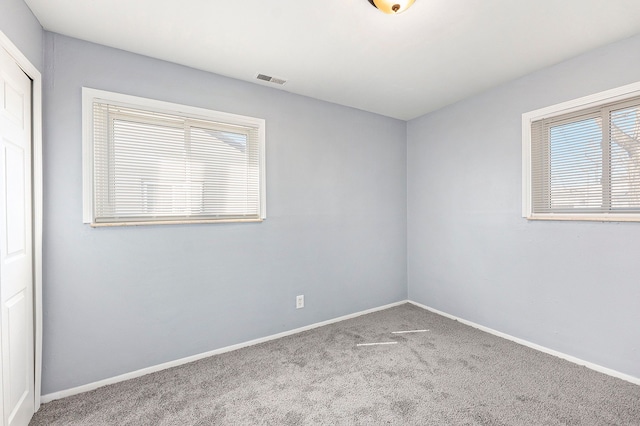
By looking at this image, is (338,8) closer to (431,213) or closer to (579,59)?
(579,59)

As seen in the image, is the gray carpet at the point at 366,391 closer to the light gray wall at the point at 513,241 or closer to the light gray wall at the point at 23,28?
the light gray wall at the point at 513,241

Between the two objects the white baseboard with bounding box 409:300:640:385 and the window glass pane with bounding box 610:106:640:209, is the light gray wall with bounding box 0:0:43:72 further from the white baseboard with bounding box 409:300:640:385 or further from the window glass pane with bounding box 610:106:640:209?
the white baseboard with bounding box 409:300:640:385

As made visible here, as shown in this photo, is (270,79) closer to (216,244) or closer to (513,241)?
(216,244)

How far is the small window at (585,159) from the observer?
6.86 feet

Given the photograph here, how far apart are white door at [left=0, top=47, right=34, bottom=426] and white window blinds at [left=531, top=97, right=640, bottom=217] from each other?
371 centimetres

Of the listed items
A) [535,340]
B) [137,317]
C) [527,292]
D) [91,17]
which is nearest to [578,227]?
[527,292]

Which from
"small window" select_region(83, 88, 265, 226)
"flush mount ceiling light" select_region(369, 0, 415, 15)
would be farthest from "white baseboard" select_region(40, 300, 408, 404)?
"flush mount ceiling light" select_region(369, 0, 415, 15)

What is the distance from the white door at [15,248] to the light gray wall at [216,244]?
7.7 inches

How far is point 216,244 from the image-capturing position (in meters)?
2.52

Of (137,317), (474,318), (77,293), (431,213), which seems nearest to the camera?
(77,293)

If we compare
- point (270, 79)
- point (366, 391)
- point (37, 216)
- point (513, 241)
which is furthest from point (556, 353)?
point (37, 216)

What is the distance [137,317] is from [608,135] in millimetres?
3842

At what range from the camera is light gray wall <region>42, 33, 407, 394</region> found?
77.4 inches

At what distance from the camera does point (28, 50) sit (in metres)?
1.69
